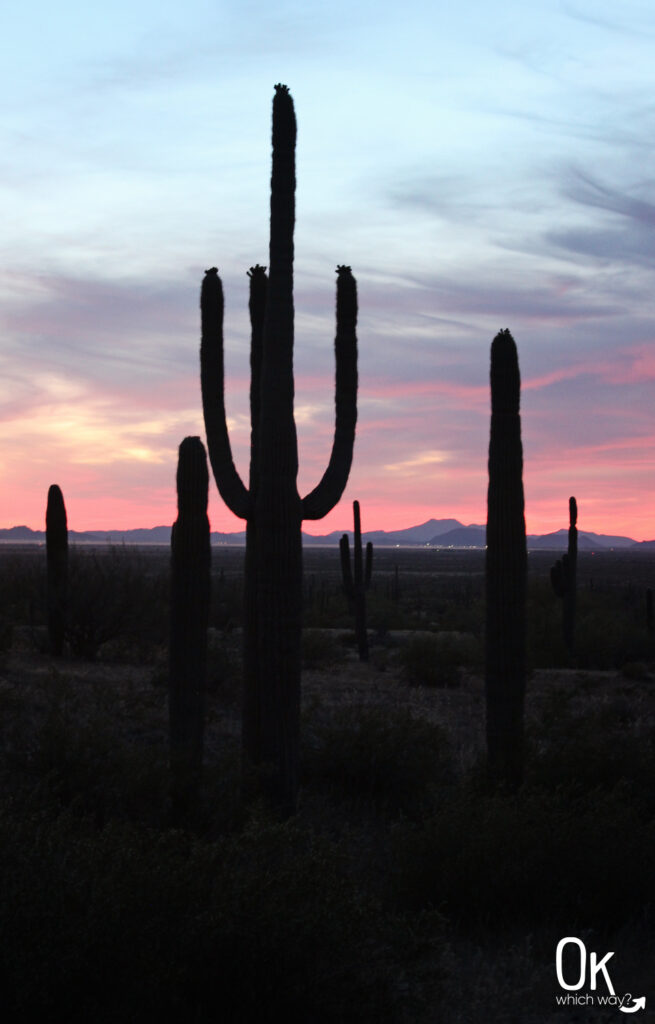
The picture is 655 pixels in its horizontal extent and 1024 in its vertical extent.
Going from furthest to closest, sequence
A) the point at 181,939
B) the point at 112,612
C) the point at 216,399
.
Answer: the point at 112,612 → the point at 216,399 → the point at 181,939

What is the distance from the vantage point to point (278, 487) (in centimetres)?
1023

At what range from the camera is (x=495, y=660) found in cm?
1084

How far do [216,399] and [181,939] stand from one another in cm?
791

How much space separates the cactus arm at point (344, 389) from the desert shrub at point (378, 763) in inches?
122

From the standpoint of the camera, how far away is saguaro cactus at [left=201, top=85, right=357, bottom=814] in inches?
396

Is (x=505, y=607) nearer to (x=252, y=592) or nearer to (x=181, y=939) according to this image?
(x=252, y=592)

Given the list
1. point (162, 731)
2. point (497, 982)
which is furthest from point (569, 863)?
point (162, 731)

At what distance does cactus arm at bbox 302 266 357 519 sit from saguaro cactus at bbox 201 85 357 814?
1cm

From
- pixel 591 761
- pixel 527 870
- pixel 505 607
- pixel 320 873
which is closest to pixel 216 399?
pixel 505 607

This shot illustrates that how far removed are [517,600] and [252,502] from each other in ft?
9.95

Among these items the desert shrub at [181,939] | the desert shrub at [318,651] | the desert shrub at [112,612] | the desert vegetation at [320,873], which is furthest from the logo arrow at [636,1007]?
the desert shrub at [318,651]

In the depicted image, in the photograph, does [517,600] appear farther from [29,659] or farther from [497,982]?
[29,659]

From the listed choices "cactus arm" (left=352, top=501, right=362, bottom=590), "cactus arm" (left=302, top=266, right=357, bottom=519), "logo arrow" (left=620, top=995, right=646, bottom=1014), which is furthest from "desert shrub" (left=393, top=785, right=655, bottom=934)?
"cactus arm" (left=352, top=501, right=362, bottom=590)

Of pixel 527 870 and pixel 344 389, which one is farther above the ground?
pixel 344 389
